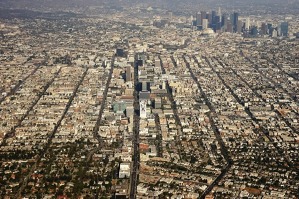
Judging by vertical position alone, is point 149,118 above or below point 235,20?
below

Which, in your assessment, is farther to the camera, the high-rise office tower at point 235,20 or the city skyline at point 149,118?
the high-rise office tower at point 235,20

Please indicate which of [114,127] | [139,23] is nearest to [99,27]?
[139,23]

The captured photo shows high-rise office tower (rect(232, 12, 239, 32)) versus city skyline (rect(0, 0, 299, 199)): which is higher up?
high-rise office tower (rect(232, 12, 239, 32))

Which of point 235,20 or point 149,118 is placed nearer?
point 149,118

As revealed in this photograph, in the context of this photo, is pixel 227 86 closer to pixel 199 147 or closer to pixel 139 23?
pixel 199 147

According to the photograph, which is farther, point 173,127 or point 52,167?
point 173,127

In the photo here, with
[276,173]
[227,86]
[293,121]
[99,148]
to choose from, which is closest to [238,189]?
[276,173]

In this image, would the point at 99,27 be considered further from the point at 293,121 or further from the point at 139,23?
the point at 293,121

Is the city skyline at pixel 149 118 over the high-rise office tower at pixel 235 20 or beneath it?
beneath

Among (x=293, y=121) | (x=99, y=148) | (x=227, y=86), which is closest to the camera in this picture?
(x=99, y=148)

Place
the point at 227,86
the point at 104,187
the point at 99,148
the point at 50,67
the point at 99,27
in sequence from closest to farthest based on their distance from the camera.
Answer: the point at 104,187
the point at 99,148
the point at 227,86
the point at 50,67
the point at 99,27

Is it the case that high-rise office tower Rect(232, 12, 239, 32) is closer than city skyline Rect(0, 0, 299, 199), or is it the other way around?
city skyline Rect(0, 0, 299, 199)
